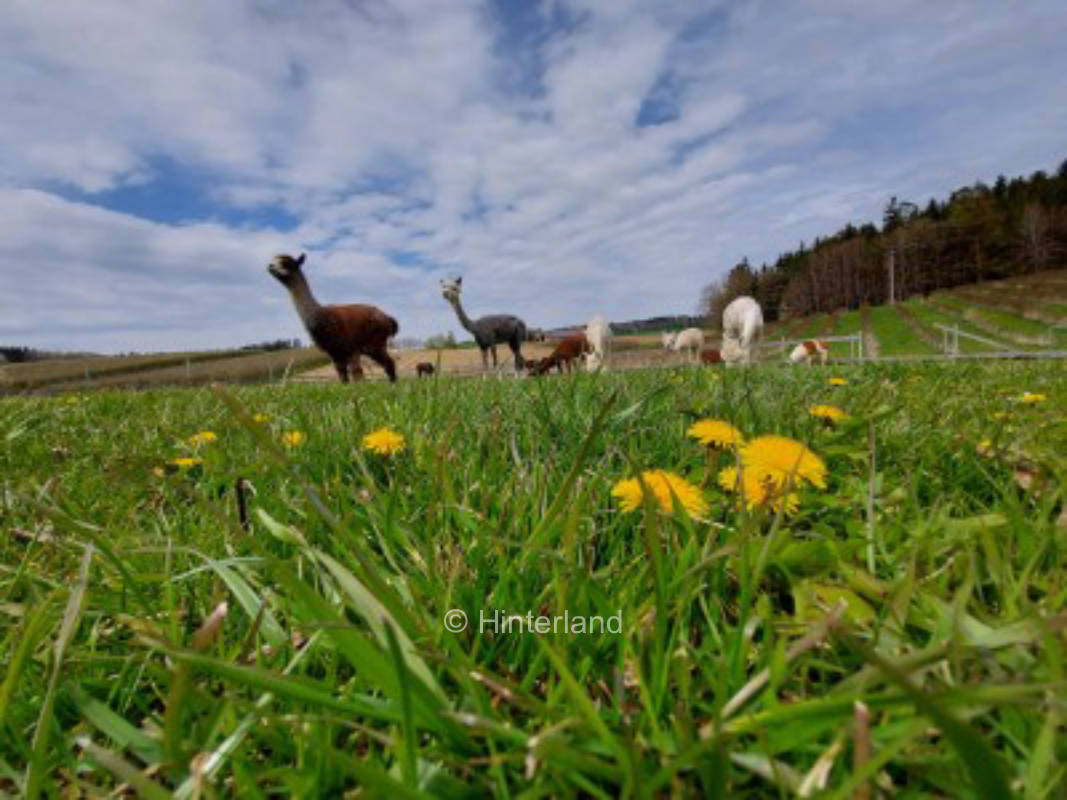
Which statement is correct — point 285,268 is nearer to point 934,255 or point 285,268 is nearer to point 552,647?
point 552,647

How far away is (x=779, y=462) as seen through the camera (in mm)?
991

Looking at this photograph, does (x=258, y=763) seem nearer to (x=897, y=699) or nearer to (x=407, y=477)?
(x=897, y=699)

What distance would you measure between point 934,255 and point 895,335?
42167 mm

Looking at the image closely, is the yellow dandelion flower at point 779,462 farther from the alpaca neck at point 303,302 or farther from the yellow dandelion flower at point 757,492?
the alpaca neck at point 303,302

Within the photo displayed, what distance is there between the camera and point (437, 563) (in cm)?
86

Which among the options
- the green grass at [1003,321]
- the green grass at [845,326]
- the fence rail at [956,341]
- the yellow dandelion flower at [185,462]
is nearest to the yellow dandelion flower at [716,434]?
the yellow dandelion flower at [185,462]

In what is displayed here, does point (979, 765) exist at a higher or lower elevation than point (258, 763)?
higher

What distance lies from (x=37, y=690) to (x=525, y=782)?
63 cm

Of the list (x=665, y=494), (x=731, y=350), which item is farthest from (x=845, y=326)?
(x=665, y=494)

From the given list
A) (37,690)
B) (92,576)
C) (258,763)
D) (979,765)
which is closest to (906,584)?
(979,765)

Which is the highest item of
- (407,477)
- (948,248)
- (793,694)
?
(948,248)

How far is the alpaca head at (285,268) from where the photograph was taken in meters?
9.82

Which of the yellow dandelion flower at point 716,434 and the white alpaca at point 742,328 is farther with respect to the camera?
the white alpaca at point 742,328

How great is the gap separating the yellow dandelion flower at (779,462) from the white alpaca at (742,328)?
1411 cm
